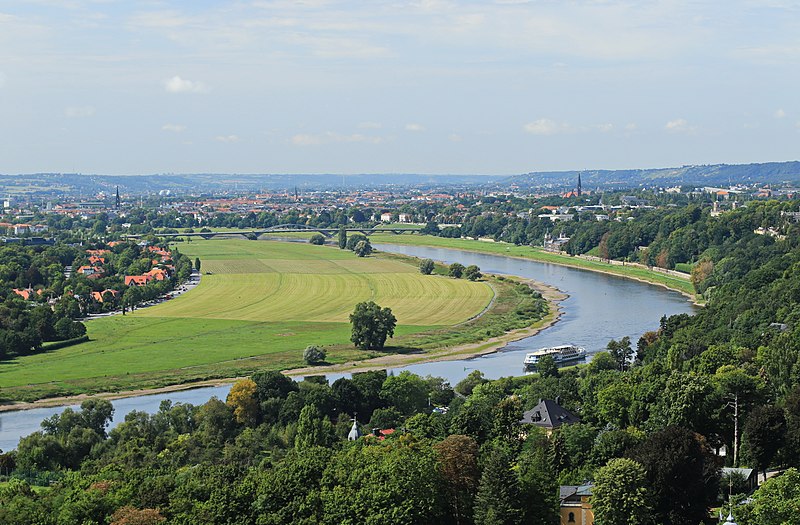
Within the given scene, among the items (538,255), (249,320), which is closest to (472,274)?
(249,320)

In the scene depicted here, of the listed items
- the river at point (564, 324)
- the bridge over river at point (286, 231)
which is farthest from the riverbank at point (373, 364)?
the bridge over river at point (286, 231)

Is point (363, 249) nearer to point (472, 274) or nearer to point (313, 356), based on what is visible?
point (472, 274)

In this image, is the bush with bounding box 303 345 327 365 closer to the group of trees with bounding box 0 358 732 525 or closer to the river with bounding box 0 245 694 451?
the river with bounding box 0 245 694 451

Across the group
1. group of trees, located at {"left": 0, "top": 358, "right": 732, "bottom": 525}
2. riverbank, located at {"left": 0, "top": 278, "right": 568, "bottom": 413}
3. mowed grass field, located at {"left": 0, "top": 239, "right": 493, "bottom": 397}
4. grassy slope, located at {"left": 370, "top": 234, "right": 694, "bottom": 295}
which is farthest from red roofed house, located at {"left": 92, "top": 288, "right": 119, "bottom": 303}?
grassy slope, located at {"left": 370, "top": 234, "right": 694, "bottom": 295}

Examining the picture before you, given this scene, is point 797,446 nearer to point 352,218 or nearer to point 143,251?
point 143,251

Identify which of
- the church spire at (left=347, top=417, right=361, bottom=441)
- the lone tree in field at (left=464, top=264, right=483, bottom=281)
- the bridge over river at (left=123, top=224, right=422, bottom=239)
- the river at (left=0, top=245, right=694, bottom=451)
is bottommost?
the bridge over river at (left=123, top=224, right=422, bottom=239)
